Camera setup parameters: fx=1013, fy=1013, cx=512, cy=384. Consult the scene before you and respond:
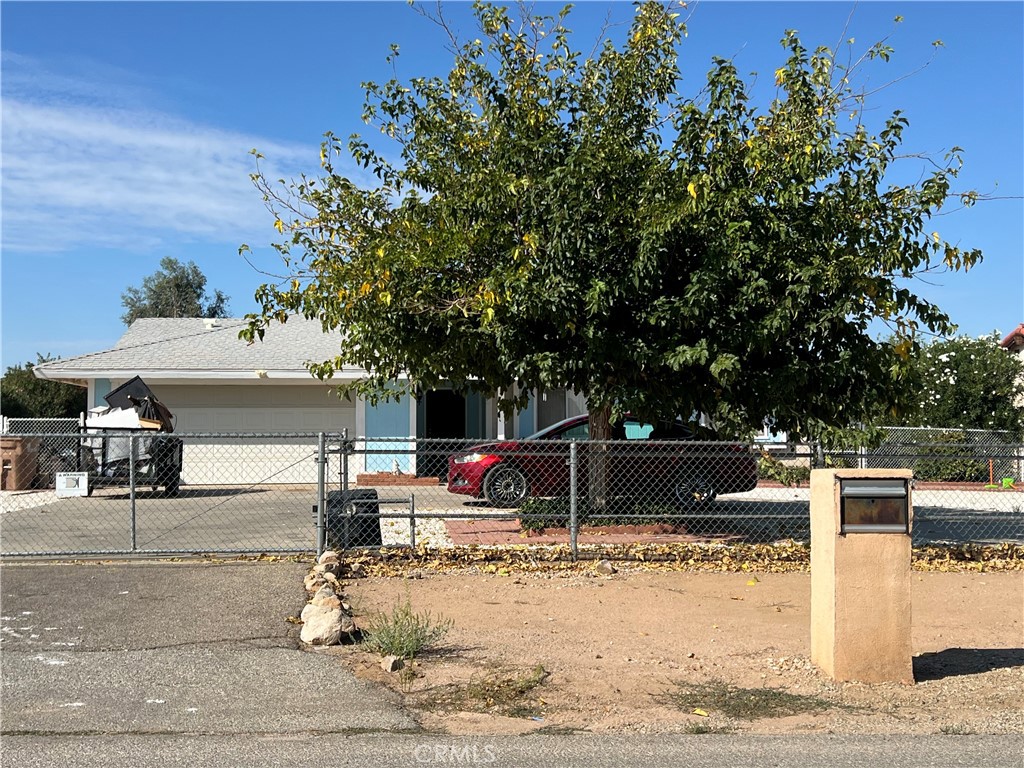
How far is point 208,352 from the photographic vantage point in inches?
937

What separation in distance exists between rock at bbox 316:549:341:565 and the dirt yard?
0.44 metres

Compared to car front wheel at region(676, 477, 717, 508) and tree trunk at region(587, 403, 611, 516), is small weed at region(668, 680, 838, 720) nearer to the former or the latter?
tree trunk at region(587, 403, 611, 516)

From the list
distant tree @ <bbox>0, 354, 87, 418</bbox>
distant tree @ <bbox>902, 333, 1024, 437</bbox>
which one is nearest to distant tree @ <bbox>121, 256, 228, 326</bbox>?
distant tree @ <bbox>0, 354, 87, 418</bbox>

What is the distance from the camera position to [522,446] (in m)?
14.9

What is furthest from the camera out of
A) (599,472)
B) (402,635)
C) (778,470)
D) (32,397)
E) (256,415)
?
(32,397)

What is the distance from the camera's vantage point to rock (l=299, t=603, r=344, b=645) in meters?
7.16

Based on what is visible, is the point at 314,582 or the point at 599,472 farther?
the point at 599,472

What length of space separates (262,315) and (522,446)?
443 centimetres

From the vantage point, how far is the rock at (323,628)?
7.16m

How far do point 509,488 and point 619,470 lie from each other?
2.42 m

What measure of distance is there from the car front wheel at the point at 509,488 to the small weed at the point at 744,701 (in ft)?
28.3

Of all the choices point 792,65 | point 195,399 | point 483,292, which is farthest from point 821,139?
point 195,399

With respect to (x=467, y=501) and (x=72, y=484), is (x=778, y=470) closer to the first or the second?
(x=467, y=501)

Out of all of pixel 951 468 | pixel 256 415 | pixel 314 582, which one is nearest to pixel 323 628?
pixel 314 582
